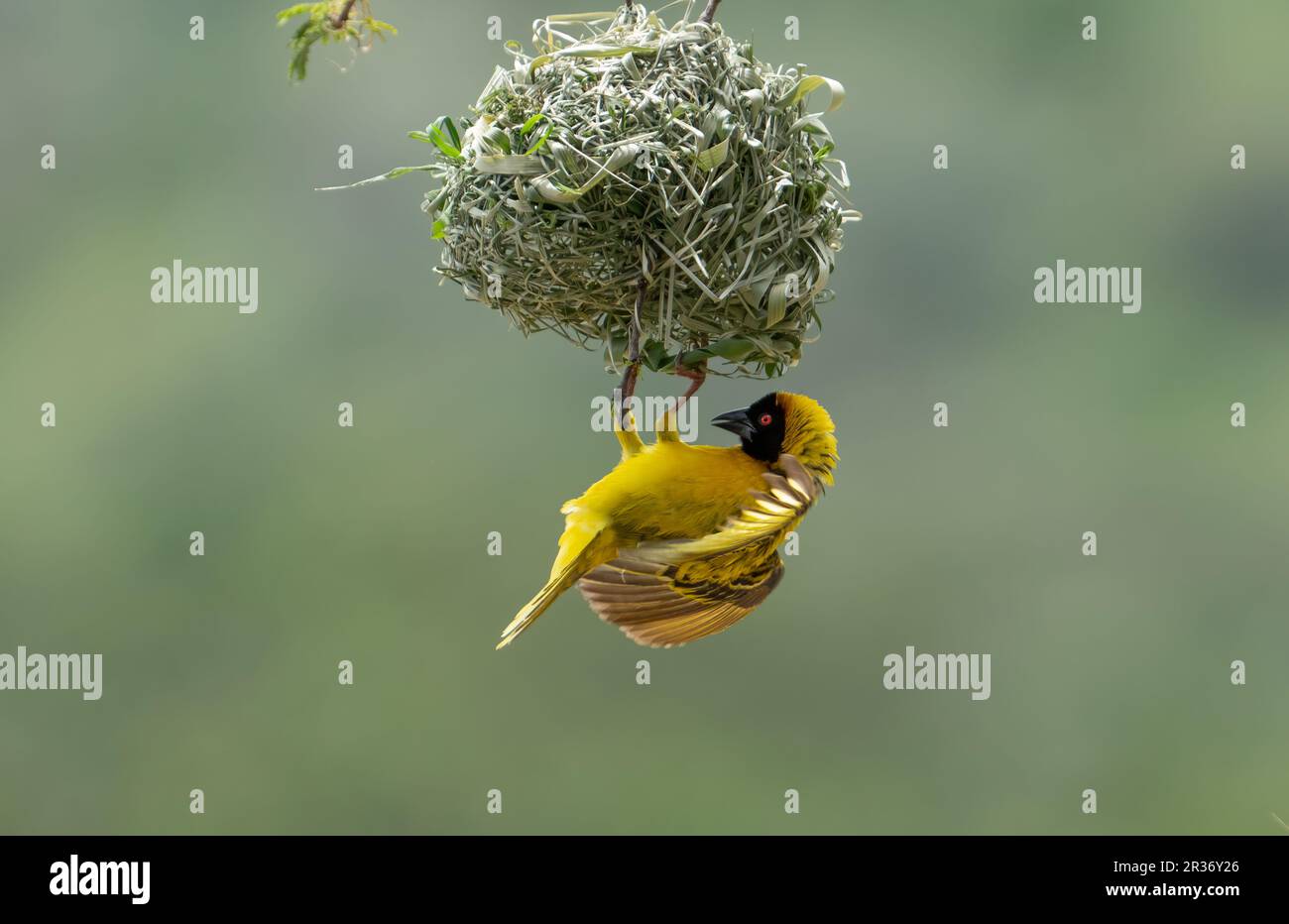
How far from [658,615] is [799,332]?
0.53 m

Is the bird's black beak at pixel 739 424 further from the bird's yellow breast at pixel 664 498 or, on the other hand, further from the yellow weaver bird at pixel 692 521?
the bird's yellow breast at pixel 664 498

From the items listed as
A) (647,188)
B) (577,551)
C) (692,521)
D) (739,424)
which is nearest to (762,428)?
(739,424)

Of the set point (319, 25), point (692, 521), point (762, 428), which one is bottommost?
point (692, 521)

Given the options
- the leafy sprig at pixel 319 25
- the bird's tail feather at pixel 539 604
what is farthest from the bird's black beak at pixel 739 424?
the leafy sprig at pixel 319 25

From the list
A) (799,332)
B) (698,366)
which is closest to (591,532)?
(698,366)

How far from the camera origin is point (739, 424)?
7.00ft

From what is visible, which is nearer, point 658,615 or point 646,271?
point 646,271

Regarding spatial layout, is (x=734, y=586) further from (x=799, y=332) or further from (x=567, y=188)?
(x=567, y=188)

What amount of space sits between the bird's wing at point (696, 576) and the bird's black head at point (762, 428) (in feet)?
0.19

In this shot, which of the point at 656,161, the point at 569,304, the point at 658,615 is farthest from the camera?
the point at 658,615

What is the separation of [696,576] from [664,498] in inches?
6.4

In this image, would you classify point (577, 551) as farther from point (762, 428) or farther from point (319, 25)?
point (319, 25)

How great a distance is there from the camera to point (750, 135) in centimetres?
187

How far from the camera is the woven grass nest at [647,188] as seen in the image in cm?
180
